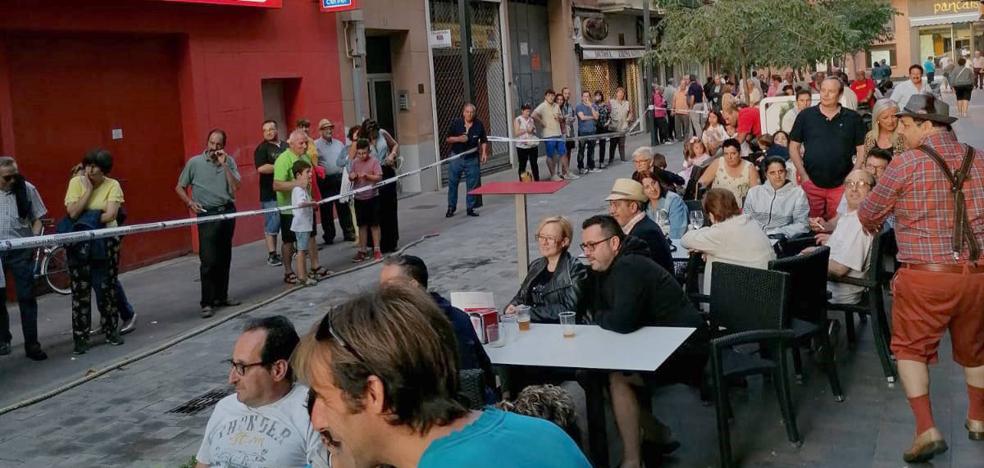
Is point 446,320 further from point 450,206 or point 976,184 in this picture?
point 450,206

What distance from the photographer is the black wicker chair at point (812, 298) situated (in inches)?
260

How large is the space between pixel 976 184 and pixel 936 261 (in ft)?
1.40

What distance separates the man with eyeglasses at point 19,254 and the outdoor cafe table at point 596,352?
4809mm

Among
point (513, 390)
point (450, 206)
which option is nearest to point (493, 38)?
point (450, 206)

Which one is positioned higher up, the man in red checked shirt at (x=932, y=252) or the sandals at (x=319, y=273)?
the man in red checked shirt at (x=932, y=252)

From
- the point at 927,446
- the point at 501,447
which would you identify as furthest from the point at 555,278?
the point at 501,447

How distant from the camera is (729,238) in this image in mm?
7266

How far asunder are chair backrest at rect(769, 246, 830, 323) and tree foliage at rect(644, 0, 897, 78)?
44.1ft

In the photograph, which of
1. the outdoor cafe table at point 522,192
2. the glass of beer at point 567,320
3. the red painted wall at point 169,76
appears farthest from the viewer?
the red painted wall at point 169,76

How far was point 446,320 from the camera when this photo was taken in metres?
2.27

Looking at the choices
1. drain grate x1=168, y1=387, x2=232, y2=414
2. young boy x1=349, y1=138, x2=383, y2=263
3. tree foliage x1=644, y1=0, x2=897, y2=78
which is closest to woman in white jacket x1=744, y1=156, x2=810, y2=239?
drain grate x1=168, y1=387, x2=232, y2=414

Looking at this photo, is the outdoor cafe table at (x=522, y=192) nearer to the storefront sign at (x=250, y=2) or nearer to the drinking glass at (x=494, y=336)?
the drinking glass at (x=494, y=336)

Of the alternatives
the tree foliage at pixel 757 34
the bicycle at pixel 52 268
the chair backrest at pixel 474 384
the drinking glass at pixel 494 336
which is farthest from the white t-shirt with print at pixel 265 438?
the tree foliage at pixel 757 34

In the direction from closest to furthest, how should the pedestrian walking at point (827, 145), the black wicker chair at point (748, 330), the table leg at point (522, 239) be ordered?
the black wicker chair at point (748, 330)
the table leg at point (522, 239)
the pedestrian walking at point (827, 145)
